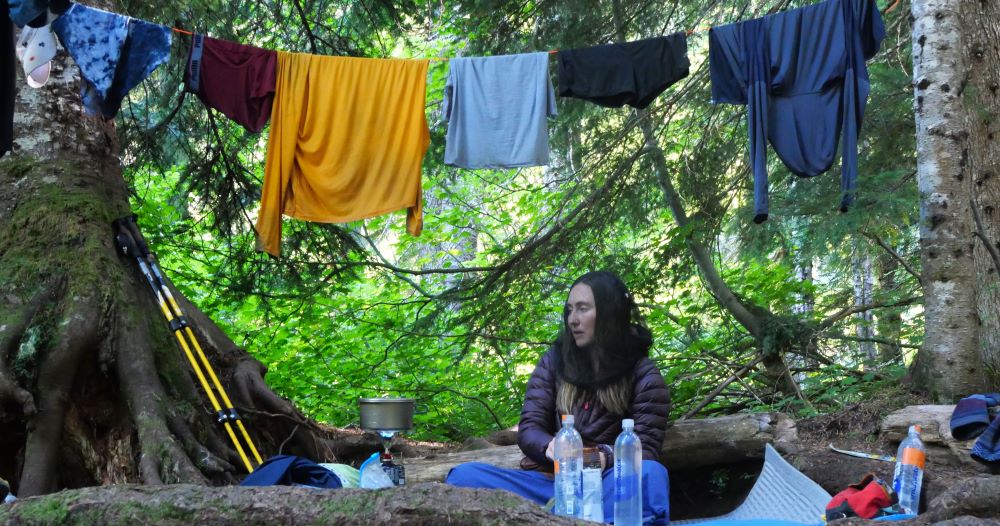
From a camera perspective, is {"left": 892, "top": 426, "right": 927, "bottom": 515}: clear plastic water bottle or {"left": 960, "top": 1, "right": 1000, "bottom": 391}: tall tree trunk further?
{"left": 960, "top": 1, "right": 1000, "bottom": 391}: tall tree trunk

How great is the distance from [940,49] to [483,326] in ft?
13.8

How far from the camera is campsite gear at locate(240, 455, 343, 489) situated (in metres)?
3.87

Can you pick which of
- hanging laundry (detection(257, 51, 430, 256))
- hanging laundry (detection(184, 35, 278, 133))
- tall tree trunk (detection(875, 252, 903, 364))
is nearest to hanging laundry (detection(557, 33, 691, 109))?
hanging laundry (detection(257, 51, 430, 256))

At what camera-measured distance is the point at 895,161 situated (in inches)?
282

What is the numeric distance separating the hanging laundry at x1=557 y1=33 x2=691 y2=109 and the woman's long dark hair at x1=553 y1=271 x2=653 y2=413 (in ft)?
4.08

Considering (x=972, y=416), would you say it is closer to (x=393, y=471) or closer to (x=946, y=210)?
(x=946, y=210)

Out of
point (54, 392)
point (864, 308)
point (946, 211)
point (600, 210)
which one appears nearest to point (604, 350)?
point (946, 211)

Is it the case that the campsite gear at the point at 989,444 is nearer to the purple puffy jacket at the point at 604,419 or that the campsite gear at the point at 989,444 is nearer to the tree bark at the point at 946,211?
the tree bark at the point at 946,211

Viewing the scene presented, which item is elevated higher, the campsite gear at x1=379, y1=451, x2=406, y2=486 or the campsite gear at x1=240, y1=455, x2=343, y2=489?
the campsite gear at x1=240, y1=455, x2=343, y2=489

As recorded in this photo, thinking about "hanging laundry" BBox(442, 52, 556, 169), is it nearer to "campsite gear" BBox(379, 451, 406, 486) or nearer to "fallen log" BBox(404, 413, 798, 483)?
"fallen log" BBox(404, 413, 798, 483)

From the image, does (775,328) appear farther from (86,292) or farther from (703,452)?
(86,292)

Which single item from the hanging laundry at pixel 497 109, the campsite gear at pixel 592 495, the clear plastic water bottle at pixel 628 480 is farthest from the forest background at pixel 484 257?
the clear plastic water bottle at pixel 628 480

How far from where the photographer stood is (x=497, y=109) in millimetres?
5363

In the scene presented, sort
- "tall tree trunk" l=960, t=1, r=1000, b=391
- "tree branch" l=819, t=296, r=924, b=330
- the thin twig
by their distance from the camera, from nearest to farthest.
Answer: "tall tree trunk" l=960, t=1, r=1000, b=391 → the thin twig → "tree branch" l=819, t=296, r=924, b=330
